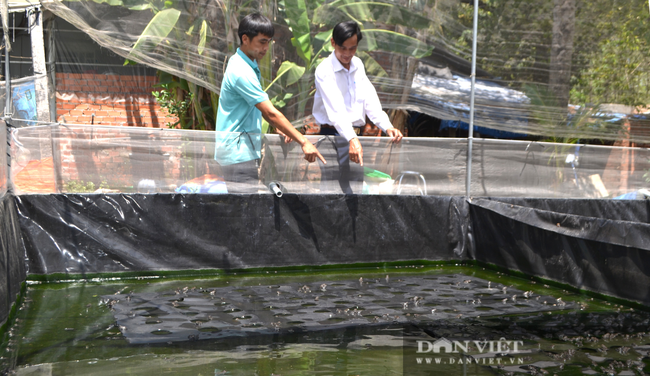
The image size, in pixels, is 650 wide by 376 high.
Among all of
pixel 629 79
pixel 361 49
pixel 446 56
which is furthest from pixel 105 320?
pixel 629 79

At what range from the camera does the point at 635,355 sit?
8.99 feet

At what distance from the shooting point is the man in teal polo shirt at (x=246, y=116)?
4.01 m

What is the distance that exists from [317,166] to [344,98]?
22.4 inches

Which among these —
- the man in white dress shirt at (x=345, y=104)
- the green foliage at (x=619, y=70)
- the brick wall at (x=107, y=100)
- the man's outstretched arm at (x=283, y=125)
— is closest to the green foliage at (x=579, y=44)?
the green foliage at (x=619, y=70)

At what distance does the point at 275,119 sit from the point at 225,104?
50cm

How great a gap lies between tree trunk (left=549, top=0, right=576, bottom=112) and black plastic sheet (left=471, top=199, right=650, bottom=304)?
1.13 m

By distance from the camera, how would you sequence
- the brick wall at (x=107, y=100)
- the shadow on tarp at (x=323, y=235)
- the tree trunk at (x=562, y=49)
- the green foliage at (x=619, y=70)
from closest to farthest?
the shadow on tarp at (x=323, y=235), the tree trunk at (x=562, y=49), the green foliage at (x=619, y=70), the brick wall at (x=107, y=100)

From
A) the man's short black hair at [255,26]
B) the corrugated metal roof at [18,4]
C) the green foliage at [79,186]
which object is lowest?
the green foliage at [79,186]

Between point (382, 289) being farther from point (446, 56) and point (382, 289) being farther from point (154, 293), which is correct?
point (446, 56)

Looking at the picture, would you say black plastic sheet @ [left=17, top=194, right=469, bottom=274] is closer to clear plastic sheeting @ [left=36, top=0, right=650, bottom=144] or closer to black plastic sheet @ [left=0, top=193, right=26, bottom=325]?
black plastic sheet @ [left=0, top=193, right=26, bottom=325]

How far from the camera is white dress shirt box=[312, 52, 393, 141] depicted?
4.44 meters

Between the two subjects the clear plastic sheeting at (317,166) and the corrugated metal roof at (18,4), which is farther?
the corrugated metal roof at (18,4)

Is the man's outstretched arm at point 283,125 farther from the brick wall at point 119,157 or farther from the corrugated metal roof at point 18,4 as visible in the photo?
the corrugated metal roof at point 18,4

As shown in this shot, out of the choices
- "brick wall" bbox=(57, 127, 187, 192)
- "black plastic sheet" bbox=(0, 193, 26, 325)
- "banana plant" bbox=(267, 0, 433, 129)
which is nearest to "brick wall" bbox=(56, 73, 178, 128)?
"banana plant" bbox=(267, 0, 433, 129)
